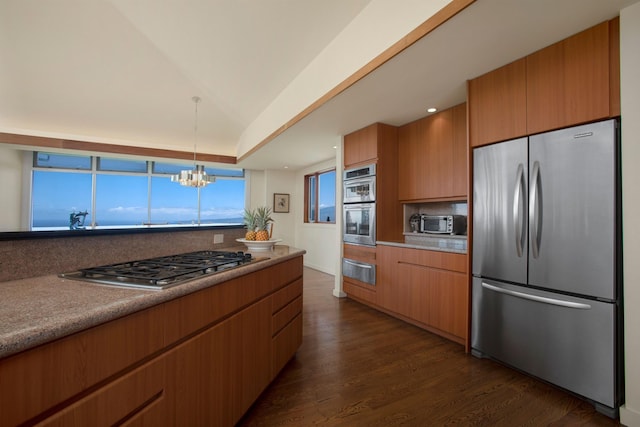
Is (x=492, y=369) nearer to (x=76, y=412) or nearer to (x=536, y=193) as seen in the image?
(x=536, y=193)

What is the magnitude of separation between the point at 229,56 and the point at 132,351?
3.07m

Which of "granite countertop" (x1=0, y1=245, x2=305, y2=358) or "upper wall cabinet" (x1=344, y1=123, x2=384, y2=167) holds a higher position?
"upper wall cabinet" (x1=344, y1=123, x2=384, y2=167)

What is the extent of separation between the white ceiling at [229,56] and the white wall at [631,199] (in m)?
0.22

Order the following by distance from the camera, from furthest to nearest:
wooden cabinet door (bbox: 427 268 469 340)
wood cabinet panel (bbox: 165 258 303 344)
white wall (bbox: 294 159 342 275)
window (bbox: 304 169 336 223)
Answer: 1. window (bbox: 304 169 336 223)
2. white wall (bbox: 294 159 342 275)
3. wooden cabinet door (bbox: 427 268 469 340)
4. wood cabinet panel (bbox: 165 258 303 344)

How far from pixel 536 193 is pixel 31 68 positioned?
5.66 m

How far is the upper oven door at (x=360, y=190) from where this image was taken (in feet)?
12.2

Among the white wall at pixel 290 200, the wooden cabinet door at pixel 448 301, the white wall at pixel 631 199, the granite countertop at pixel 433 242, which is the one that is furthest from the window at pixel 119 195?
the white wall at pixel 631 199

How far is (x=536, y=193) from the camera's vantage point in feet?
6.70

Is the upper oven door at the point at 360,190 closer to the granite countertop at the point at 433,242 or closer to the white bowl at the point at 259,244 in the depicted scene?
the granite countertop at the point at 433,242

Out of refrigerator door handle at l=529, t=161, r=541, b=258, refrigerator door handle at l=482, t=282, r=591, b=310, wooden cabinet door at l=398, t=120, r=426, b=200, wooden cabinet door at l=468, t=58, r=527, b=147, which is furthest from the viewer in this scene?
wooden cabinet door at l=398, t=120, r=426, b=200

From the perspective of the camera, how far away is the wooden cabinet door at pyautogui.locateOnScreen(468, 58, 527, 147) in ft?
7.14

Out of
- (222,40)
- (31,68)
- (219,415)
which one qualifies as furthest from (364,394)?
(31,68)

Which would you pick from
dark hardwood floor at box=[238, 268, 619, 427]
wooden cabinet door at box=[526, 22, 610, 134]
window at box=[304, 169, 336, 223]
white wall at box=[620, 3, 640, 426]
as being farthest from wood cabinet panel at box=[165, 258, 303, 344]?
window at box=[304, 169, 336, 223]

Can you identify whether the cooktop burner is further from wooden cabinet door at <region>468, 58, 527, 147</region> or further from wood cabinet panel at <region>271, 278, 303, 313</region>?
wooden cabinet door at <region>468, 58, 527, 147</region>
